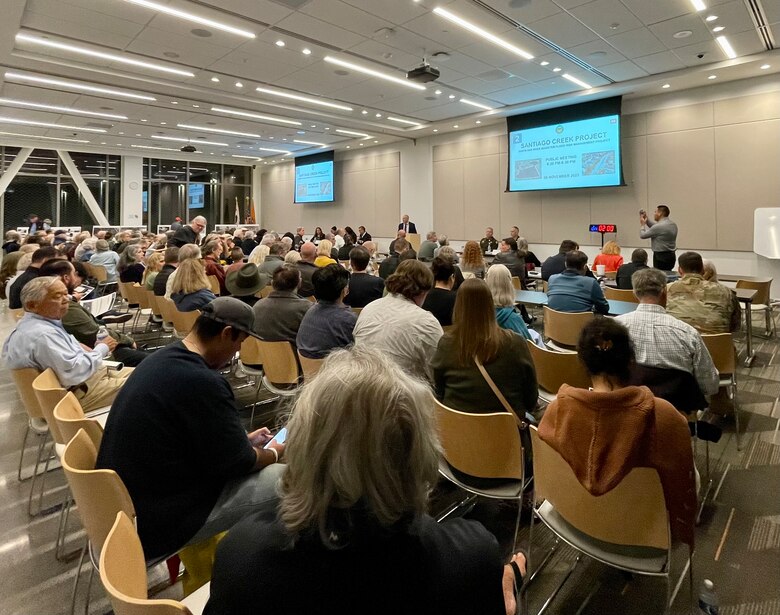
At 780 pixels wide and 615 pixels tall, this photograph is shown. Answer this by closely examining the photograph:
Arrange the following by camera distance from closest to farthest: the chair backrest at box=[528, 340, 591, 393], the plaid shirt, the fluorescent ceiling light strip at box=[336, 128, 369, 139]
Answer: the plaid shirt → the chair backrest at box=[528, 340, 591, 393] → the fluorescent ceiling light strip at box=[336, 128, 369, 139]

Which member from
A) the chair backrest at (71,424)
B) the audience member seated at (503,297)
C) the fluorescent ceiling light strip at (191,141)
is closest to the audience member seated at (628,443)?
the audience member seated at (503,297)

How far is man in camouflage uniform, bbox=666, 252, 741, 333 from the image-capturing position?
3697 mm

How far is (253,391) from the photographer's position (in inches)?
191

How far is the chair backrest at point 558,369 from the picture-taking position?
2.96m

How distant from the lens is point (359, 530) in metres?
0.82

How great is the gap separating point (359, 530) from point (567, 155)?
11.0 metres

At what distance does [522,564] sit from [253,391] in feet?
13.2

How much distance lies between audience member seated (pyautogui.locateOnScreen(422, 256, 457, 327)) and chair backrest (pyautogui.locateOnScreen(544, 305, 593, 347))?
3.56 feet

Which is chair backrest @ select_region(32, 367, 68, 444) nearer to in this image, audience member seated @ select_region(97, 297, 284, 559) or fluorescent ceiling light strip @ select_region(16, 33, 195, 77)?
audience member seated @ select_region(97, 297, 284, 559)

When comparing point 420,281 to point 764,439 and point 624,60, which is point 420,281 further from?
point 624,60

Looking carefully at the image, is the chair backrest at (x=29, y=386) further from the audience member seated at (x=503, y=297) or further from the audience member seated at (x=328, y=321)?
the audience member seated at (x=503, y=297)

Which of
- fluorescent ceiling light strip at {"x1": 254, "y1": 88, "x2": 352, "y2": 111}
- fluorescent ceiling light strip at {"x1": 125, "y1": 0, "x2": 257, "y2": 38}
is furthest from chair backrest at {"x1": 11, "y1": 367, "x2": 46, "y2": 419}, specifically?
fluorescent ceiling light strip at {"x1": 254, "y1": 88, "x2": 352, "y2": 111}

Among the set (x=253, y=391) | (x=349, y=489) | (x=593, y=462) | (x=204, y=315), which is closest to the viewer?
(x=349, y=489)

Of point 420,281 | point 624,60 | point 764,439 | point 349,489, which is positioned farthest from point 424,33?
point 349,489
